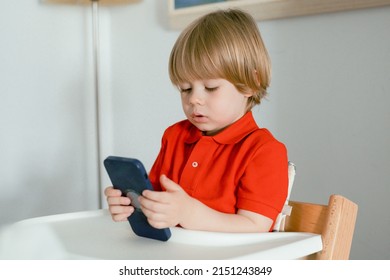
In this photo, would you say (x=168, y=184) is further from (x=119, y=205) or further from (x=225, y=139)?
(x=225, y=139)

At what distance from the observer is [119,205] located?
2.40 ft

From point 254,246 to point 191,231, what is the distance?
90 millimetres

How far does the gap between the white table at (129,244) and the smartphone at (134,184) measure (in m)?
0.01

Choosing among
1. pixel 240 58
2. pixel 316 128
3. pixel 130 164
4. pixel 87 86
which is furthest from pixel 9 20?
pixel 130 164

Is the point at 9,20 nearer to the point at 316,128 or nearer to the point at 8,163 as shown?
the point at 8,163

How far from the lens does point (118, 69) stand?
2.02 meters

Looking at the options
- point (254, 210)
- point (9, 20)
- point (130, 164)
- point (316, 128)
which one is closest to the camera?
point (130, 164)

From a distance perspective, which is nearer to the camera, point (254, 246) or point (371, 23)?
point (254, 246)

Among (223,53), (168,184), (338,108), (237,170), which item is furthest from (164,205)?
(338,108)

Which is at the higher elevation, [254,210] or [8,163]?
[254,210]

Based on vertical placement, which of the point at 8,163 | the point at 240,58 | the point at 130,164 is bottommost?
the point at 8,163

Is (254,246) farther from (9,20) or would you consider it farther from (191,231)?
(9,20)

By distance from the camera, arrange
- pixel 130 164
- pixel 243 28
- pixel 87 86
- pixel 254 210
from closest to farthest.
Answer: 1. pixel 130 164
2. pixel 254 210
3. pixel 243 28
4. pixel 87 86

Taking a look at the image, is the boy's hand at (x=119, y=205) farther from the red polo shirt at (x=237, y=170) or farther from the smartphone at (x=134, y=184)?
the red polo shirt at (x=237, y=170)
